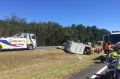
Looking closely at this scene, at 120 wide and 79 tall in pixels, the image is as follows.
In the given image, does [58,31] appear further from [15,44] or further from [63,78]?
[63,78]

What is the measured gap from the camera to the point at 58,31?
97.2 meters

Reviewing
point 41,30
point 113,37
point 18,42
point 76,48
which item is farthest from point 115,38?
point 41,30

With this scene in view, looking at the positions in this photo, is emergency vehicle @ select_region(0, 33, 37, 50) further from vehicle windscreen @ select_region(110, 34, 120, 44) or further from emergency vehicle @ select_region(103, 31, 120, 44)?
vehicle windscreen @ select_region(110, 34, 120, 44)

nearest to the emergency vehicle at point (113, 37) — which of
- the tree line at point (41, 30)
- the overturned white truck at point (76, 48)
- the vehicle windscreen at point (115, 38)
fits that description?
the vehicle windscreen at point (115, 38)

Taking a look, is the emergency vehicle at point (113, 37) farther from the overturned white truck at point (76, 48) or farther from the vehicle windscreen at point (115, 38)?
the overturned white truck at point (76, 48)

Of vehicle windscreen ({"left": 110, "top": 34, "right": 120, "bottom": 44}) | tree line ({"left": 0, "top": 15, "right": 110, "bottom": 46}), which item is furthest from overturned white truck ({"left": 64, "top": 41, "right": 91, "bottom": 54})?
tree line ({"left": 0, "top": 15, "right": 110, "bottom": 46})

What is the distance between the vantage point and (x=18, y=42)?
43594 mm

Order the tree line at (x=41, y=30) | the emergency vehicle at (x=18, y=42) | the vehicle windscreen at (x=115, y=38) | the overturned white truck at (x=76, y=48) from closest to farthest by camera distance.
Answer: the vehicle windscreen at (x=115, y=38) → the emergency vehicle at (x=18, y=42) → the overturned white truck at (x=76, y=48) → the tree line at (x=41, y=30)

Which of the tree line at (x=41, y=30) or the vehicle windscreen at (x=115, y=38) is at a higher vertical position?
the tree line at (x=41, y=30)

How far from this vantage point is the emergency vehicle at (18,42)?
137 ft

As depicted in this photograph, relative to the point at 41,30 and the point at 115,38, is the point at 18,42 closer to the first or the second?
the point at 115,38

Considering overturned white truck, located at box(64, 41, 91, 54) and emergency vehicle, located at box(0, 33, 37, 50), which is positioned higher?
emergency vehicle, located at box(0, 33, 37, 50)

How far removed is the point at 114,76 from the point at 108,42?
602 inches

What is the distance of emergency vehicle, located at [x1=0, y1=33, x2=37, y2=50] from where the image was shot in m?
41.6
